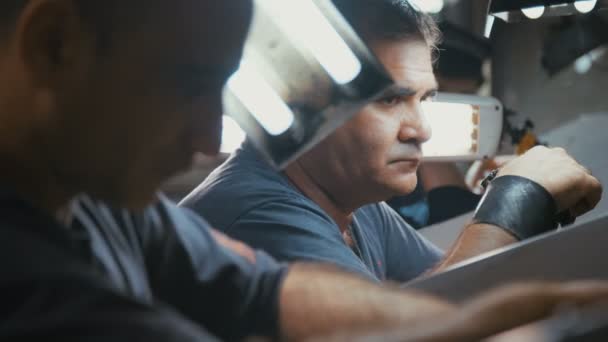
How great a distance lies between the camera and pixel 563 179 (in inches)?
40.1

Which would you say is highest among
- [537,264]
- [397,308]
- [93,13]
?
[93,13]

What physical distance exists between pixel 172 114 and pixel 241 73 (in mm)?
183

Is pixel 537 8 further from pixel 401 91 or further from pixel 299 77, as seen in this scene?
pixel 299 77

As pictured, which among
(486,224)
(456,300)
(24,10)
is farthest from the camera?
(486,224)

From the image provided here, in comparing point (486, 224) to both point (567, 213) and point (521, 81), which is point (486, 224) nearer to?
point (567, 213)

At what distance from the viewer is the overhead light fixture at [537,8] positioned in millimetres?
1031

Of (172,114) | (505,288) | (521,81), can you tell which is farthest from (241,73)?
(521,81)

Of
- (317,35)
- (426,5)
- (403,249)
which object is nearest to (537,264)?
(317,35)

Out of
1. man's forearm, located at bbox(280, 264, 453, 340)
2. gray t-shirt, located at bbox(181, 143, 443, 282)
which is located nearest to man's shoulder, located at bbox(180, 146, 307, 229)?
gray t-shirt, located at bbox(181, 143, 443, 282)

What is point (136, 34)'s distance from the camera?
522mm

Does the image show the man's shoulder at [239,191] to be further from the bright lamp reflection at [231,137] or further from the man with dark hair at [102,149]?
the man with dark hair at [102,149]

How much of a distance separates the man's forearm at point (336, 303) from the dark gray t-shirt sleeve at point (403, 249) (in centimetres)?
45

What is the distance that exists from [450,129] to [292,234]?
0.36 m

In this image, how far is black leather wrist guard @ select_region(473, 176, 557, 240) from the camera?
983 mm
